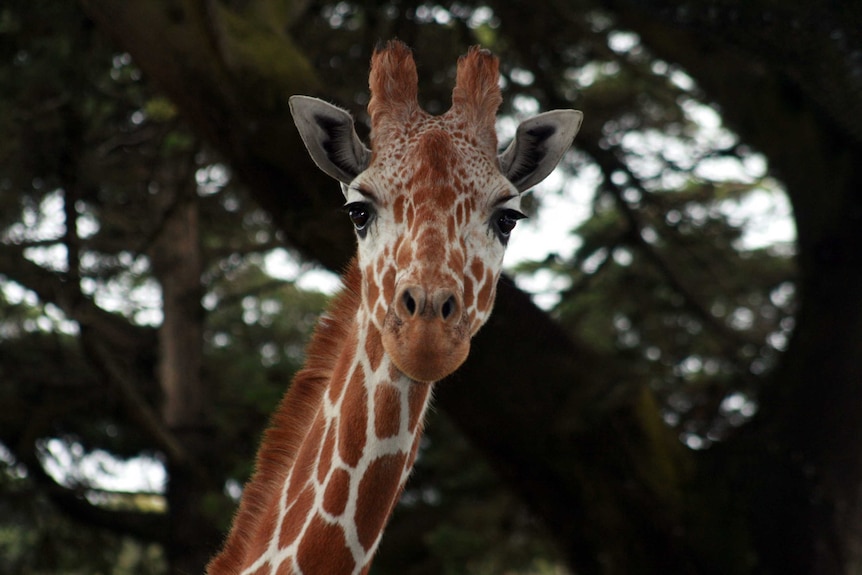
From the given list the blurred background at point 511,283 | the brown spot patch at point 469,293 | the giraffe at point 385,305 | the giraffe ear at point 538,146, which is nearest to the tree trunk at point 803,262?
the blurred background at point 511,283

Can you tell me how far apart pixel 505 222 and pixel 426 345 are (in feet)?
2.56

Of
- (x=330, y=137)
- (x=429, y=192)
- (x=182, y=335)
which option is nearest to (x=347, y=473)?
(x=429, y=192)

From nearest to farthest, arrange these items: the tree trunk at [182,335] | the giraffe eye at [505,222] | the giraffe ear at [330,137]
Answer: the giraffe eye at [505,222], the giraffe ear at [330,137], the tree trunk at [182,335]

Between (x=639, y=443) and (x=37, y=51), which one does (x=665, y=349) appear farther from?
(x=37, y=51)

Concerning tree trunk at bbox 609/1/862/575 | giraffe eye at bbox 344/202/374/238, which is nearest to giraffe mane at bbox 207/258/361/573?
giraffe eye at bbox 344/202/374/238

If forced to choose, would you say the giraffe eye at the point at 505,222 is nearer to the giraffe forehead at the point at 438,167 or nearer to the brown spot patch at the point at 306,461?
the giraffe forehead at the point at 438,167

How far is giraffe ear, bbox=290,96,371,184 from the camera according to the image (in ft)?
12.7

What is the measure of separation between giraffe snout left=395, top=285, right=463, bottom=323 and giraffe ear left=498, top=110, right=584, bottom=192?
0.97 metres

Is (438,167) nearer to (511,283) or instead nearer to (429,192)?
(429,192)

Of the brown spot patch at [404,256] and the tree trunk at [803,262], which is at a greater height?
the brown spot patch at [404,256]

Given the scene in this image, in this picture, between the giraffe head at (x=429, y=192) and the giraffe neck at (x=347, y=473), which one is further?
the giraffe neck at (x=347, y=473)

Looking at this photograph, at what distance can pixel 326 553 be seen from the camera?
12.0 ft

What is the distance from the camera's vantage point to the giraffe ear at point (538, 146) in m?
4.00

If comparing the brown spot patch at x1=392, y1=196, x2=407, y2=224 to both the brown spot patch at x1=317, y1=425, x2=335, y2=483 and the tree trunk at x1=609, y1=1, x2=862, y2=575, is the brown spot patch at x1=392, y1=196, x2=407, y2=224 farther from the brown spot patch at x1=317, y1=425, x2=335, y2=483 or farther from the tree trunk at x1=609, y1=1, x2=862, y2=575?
the tree trunk at x1=609, y1=1, x2=862, y2=575
